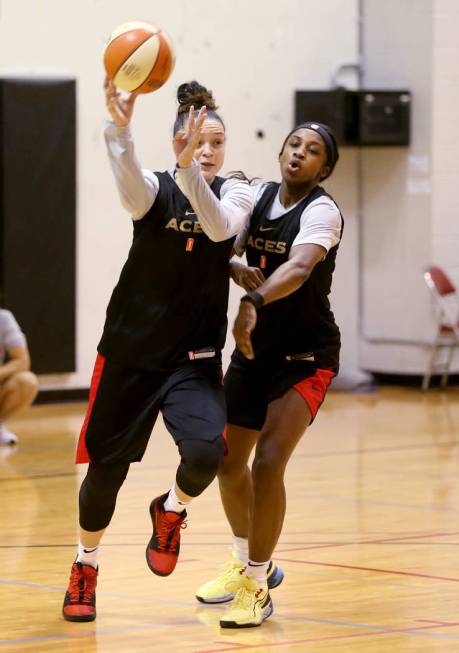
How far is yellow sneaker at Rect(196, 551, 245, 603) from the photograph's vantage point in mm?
4883

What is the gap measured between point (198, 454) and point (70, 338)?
712 cm

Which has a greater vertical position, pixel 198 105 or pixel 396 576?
pixel 198 105

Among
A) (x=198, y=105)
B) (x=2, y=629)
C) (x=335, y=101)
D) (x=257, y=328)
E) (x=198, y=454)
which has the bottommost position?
(x=2, y=629)

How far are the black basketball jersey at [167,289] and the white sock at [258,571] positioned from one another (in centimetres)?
83

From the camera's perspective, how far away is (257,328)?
4754 millimetres

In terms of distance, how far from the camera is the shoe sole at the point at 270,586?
4.88m

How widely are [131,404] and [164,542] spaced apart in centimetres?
51

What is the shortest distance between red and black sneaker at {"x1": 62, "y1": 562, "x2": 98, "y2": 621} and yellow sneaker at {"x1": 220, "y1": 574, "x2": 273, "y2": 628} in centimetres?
49

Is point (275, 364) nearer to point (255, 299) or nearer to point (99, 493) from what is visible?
point (255, 299)

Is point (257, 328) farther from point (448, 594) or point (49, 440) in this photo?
point (49, 440)

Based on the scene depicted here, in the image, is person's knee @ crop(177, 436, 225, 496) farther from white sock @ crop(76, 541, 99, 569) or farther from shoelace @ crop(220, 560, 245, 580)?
shoelace @ crop(220, 560, 245, 580)

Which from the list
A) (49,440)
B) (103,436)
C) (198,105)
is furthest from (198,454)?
(49,440)

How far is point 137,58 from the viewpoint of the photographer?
4.12 meters

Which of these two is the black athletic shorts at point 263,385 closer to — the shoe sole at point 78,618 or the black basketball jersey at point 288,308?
the black basketball jersey at point 288,308
